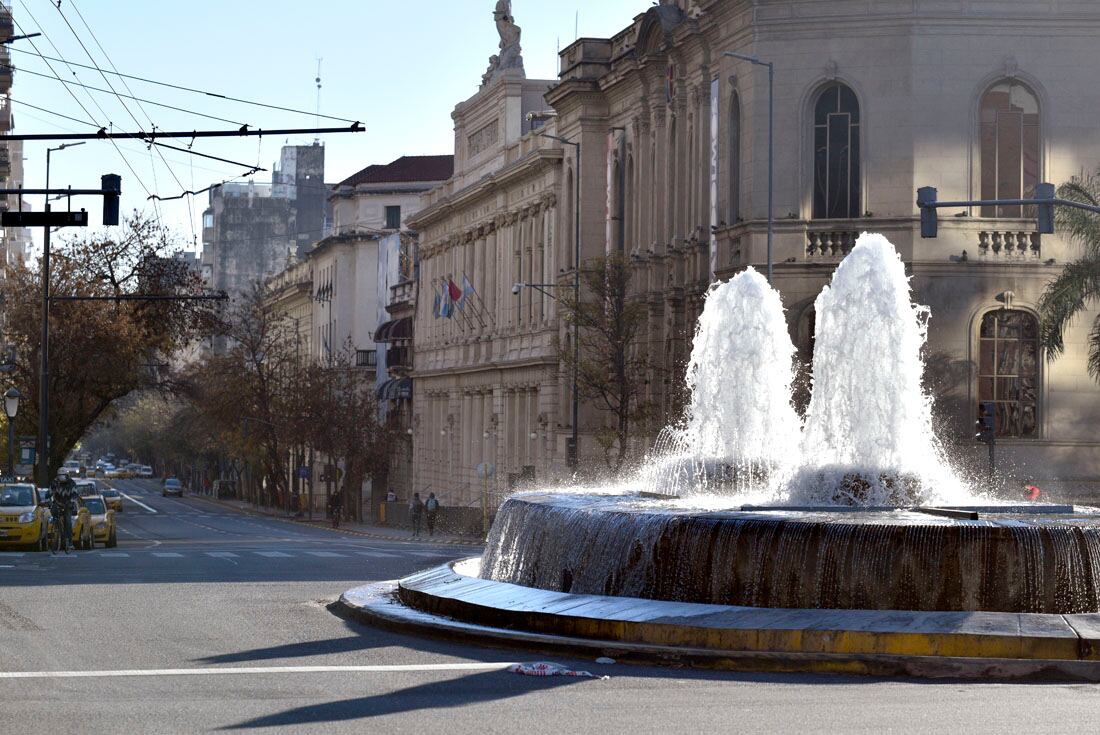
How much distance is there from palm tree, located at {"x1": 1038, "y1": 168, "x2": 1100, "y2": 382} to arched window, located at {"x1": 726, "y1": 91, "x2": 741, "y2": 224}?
887 centimetres

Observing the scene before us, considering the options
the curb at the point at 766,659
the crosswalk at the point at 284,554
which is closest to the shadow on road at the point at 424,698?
the curb at the point at 766,659

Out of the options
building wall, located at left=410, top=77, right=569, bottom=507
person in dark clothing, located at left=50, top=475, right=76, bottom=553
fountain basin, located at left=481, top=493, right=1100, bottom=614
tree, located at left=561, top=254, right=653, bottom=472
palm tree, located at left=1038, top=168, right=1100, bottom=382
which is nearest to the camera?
fountain basin, located at left=481, top=493, right=1100, bottom=614

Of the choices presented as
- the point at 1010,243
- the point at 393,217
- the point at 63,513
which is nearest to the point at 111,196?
the point at 63,513

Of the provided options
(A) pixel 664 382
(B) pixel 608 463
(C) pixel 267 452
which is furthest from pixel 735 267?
(C) pixel 267 452

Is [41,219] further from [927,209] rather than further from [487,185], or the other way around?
[487,185]

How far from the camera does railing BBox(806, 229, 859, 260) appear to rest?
50.4 m

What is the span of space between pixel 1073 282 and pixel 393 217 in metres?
86.1

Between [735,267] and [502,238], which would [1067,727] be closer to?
[735,267]

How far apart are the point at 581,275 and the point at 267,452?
153ft

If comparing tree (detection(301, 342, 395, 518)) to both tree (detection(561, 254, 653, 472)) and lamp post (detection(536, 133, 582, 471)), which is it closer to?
lamp post (detection(536, 133, 582, 471))

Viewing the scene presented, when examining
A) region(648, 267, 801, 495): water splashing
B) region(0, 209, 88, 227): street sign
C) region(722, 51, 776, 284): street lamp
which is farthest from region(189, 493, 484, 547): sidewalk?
region(0, 209, 88, 227): street sign

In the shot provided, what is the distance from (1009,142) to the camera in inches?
1989

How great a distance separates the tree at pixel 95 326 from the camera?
64500mm

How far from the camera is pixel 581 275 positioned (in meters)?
65.9
